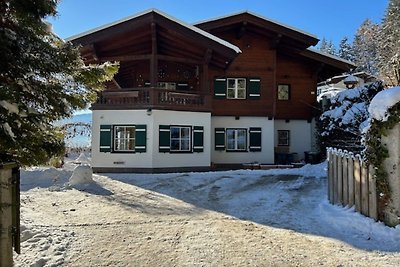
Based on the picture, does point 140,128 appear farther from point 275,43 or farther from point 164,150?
point 275,43

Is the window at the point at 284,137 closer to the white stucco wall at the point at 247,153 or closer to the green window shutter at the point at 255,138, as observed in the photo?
the white stucco wall at the point at 247,153

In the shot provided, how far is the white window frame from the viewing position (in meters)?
17.6

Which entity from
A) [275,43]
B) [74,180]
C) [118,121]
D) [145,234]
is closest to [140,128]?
[118,121]

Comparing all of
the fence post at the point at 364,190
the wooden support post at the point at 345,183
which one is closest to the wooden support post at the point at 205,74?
the wooden support post at the point at 345,183

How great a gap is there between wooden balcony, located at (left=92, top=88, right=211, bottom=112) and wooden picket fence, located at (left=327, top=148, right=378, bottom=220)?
9361 mm

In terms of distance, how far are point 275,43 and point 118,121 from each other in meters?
9.51

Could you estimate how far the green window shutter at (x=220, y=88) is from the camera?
20.9 meters

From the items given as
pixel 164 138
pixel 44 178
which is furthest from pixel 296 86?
pixel 44 178

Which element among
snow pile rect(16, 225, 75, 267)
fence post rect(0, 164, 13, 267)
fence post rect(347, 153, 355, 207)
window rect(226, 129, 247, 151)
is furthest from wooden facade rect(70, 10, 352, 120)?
fence post rect(0, 164, 13, 267)

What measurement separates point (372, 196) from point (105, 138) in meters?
13.2

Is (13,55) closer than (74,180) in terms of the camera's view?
Yes

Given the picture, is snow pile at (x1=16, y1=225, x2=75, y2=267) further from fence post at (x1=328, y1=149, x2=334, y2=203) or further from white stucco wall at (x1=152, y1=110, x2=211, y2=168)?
white stucco wall at (x1=152, y1=110, x2=211, y2=168)

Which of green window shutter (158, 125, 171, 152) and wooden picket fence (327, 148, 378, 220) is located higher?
green window shutter (158, 125, 171, 152)

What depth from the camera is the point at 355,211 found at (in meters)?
7.74
